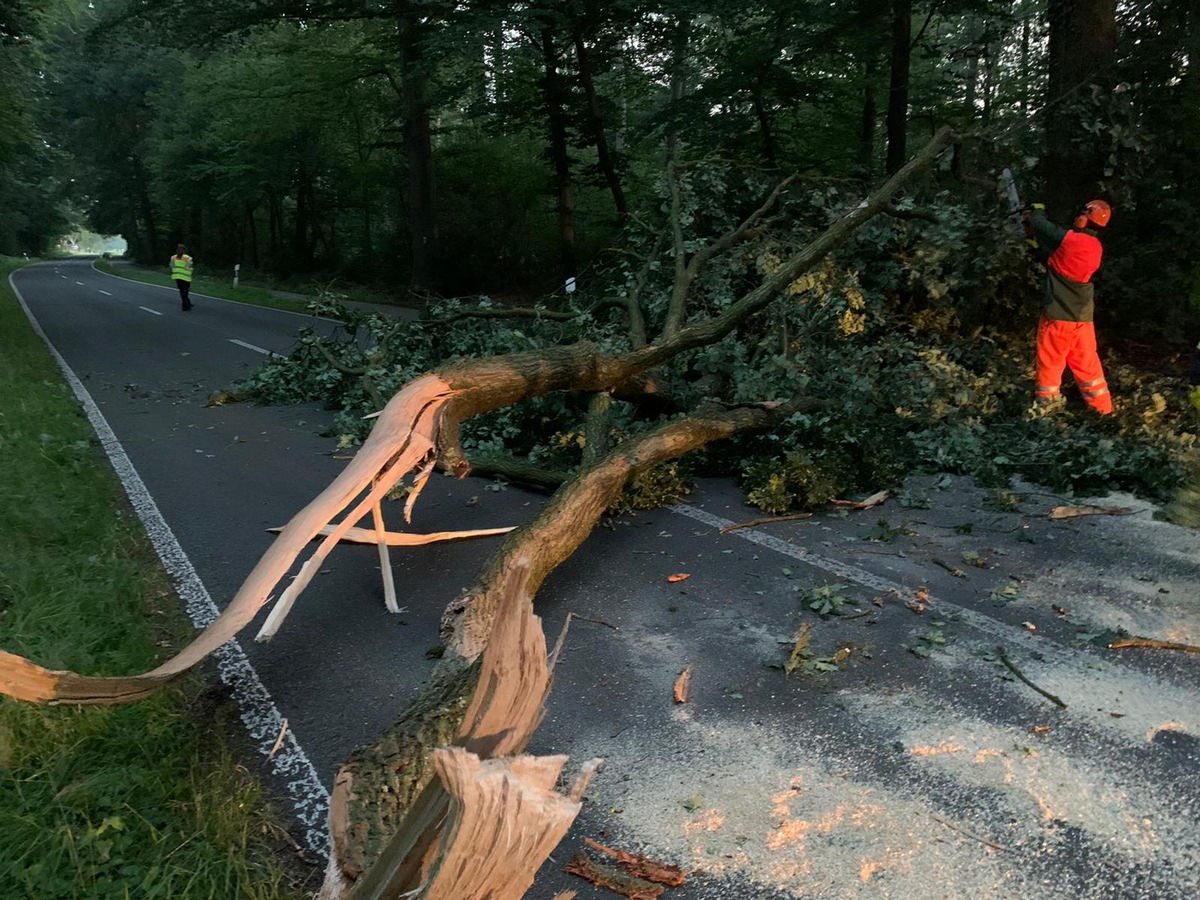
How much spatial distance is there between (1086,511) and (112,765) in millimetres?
5324

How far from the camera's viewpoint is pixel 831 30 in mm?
12844

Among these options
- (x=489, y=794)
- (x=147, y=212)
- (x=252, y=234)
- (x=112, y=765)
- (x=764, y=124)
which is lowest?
(x=112, y=765)

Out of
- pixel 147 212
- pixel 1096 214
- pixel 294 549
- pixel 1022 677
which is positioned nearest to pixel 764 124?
pixel 1096 214

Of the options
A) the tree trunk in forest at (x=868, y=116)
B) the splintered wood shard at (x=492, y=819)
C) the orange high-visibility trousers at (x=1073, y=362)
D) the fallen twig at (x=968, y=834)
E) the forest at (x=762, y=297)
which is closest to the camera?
the splintered wood shard at (x=492, y=819)

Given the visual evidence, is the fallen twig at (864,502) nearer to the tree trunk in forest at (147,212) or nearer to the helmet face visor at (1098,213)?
the helmet face visor at (1098,213)

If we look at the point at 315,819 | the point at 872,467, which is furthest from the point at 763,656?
the point at 872,467

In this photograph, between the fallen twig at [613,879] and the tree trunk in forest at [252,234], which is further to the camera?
the tree trunk in forest at [252,234]

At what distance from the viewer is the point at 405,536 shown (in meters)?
4.55

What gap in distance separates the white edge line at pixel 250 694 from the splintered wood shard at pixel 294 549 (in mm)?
246

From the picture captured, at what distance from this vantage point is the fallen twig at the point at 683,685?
3.41 meters

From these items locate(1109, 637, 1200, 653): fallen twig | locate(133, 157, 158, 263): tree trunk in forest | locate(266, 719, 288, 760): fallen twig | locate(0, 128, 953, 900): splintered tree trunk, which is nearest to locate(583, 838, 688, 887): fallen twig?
locate(0, 128, 953, 900): splintered tree trunk

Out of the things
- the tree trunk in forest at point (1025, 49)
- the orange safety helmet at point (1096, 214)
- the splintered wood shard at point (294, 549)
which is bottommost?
the splintered wood shard at point (294, 549)

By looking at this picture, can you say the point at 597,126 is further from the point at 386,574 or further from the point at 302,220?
the point at 302,220

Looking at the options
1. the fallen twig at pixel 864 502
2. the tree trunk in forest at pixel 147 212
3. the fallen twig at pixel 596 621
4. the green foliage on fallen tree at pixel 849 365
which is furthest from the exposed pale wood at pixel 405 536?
the tree trunk in forest at pixel 147 212
